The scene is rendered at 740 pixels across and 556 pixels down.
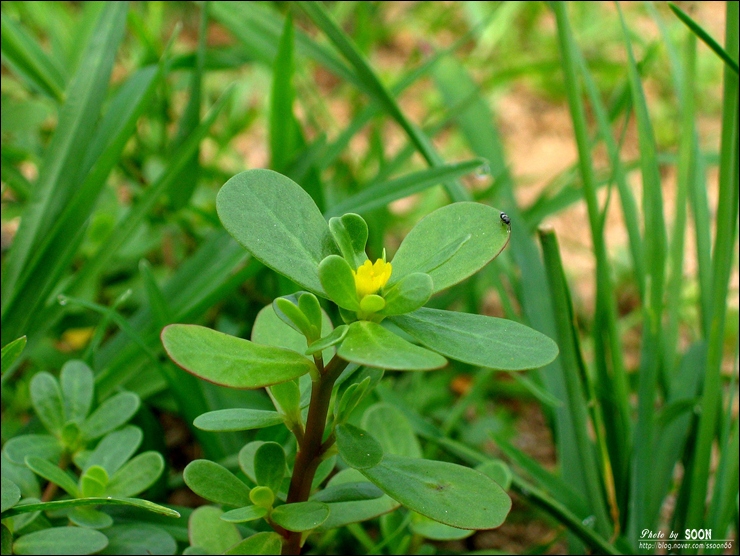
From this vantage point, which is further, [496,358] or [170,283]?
[170,283]

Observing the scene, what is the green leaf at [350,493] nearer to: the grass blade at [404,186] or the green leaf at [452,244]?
the green leaf at [452,244]

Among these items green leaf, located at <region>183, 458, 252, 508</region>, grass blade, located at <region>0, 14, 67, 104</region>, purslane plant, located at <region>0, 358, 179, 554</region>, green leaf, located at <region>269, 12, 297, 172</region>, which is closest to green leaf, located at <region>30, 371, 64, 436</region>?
purslane plant, located at <region>0, 358, 179, 554</region>

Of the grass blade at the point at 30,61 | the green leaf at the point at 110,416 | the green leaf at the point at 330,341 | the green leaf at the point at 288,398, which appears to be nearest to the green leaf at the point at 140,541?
the green leaf at the point at 110,416

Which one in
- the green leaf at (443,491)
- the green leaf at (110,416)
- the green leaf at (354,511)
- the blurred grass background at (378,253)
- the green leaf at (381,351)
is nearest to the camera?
the green leaf at (381,351)

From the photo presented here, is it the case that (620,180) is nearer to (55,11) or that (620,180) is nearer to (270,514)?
(270,514)

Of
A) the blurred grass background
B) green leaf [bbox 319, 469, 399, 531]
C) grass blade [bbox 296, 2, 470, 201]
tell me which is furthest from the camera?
grass blade [bbox 296, 2, 470, 201]

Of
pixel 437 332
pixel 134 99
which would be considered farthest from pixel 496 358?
pixel 134 99

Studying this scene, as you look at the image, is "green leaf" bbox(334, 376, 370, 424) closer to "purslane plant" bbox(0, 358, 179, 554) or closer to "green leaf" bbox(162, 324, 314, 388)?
"green leaf" bbox(162, 324, 314, 388)
